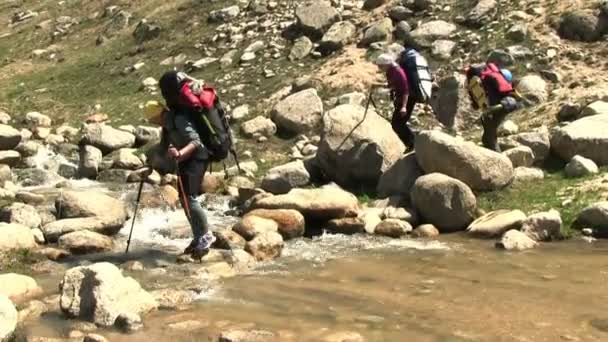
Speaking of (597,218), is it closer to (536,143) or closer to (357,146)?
(536,143)

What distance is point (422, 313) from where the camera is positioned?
7.74 meters

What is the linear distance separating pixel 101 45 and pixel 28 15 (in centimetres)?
1107

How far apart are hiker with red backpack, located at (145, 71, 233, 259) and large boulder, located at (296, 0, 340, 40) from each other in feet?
46.0

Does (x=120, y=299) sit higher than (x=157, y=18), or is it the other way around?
(x=120, y=299)

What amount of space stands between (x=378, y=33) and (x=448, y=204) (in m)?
11.2

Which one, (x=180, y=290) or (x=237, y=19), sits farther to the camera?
(x=237, y=19)

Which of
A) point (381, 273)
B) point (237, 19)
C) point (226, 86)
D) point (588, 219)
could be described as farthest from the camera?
point (237, 19)

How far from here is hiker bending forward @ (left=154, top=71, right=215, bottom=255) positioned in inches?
398

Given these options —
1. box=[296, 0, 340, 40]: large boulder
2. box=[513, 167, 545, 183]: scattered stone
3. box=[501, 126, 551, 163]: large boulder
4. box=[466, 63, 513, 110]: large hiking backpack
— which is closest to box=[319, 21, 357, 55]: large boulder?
box=[296, 0, 340, 40]: large boulder

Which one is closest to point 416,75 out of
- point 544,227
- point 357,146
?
point 357,146

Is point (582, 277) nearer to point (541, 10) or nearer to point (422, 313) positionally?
point (422, 313)

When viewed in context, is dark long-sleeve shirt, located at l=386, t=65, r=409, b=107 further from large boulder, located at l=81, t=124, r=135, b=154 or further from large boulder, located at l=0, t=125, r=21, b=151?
large boulder, located at l=0, t=125, r=21, b=151

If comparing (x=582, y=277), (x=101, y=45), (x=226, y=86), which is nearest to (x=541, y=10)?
(x=226, y=86)

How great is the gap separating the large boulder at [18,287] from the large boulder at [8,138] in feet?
36.3
